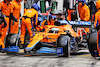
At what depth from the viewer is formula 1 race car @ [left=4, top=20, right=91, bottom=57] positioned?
8.75m

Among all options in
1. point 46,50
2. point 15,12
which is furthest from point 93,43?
point 15,12

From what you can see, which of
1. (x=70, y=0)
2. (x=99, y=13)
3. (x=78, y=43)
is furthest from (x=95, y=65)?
(x=70, y=0)

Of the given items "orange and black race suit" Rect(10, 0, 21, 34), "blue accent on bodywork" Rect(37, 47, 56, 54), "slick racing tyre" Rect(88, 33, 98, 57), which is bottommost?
"blue accent on bodywork" Rect(37, 47, 56, 54)

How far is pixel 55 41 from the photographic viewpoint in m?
9.15

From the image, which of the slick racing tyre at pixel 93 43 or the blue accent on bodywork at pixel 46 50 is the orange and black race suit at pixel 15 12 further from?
the slick racing tyre at pixel 93 43

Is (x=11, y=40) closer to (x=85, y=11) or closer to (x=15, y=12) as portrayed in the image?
(x=15, y=12)

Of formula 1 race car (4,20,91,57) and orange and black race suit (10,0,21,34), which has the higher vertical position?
orange and black race suit (10,0,21,34)

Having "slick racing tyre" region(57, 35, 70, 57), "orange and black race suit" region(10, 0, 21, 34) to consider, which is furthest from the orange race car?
"orange and black race suit" region(10, 0, 21, 34)

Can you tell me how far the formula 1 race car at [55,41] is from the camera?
875cm

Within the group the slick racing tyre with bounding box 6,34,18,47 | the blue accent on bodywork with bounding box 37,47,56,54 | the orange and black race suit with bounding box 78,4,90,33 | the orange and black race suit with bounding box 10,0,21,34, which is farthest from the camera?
the orange and black race suit with bounding box 78,4,90,33

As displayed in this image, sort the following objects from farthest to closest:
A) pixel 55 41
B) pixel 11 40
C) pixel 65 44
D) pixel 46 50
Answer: pixel 11 40 → pixel 55 41 → pixel 46 50 → pixel 65 44

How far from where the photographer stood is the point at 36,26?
41.0 ft

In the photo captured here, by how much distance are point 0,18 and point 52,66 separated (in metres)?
4.43

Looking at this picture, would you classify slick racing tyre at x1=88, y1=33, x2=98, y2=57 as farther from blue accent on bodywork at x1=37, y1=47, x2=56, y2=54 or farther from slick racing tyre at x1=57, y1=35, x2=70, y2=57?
blue accent on bodywork at x1=37, y1=47, x2=56, y2=54
